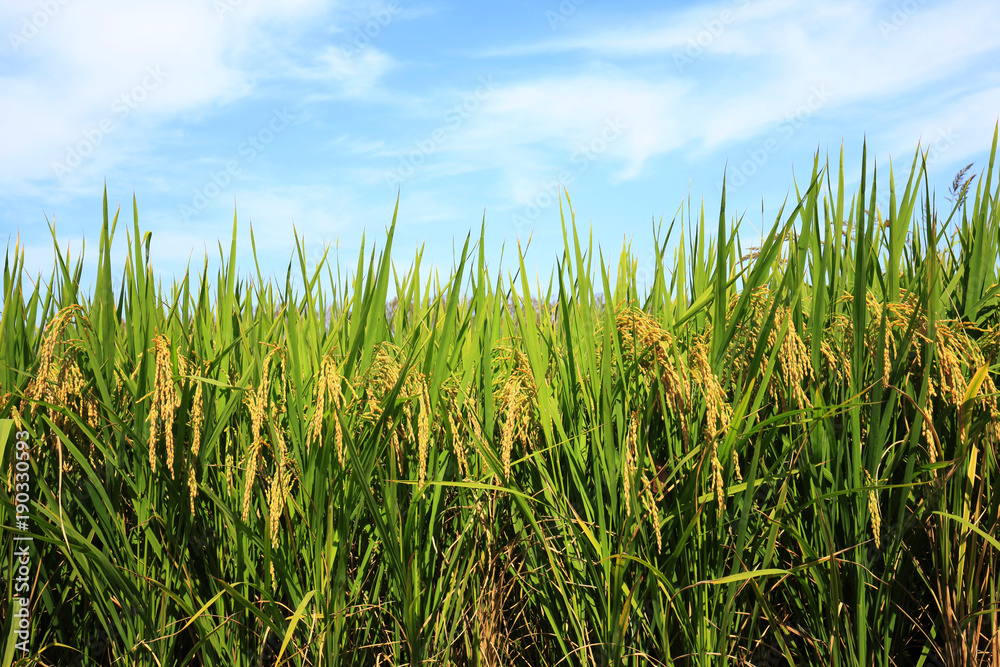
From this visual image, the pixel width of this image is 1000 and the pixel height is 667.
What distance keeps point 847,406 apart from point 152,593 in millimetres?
2449

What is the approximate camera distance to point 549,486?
2072 mm

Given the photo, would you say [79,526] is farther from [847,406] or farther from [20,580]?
[847,406]

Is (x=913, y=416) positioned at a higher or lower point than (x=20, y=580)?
higher

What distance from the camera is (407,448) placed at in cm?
233

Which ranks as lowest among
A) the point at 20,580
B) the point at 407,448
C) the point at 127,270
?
the point at 20,580

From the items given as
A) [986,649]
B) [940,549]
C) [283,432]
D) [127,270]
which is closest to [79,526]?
[283,432]

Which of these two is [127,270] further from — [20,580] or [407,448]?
[407,448]

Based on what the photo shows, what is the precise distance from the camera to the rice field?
1.98 meters

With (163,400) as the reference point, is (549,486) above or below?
below

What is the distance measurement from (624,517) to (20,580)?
7.38 ft

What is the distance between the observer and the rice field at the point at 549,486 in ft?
6.51

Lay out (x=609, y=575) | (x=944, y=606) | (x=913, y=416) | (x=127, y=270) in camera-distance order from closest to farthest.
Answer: (x=609, y=575) → (x=944, y=606) → (x=913, y=416) → (x=127, y=270)

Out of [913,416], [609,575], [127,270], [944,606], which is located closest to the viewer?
[609,575]

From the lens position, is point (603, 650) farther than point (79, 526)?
No
